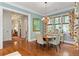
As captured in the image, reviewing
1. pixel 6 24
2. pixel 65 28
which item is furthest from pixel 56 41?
pixel 6 24

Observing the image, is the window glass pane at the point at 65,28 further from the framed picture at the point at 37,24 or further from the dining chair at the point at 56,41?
the framed picture at the point at 37,24

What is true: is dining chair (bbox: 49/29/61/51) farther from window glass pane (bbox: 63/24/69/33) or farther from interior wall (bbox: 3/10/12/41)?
interior wall (bbox: 3/10/12/41)

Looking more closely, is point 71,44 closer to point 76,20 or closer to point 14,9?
point 76,20

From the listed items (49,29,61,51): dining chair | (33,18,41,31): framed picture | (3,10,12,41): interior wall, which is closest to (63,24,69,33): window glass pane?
(49,29,61,51): dining chair

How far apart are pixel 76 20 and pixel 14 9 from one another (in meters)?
1.55

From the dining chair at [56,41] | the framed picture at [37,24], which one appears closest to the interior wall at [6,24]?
the framed picture at [37,24]

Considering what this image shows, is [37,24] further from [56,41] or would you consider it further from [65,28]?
[56,41]

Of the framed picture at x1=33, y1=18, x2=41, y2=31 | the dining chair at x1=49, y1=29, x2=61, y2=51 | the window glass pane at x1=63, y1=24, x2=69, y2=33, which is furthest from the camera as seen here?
the dining chair at x1=49, y1=29, x2=61, y2=51

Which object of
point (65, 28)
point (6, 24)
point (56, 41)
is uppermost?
point (6, 24)

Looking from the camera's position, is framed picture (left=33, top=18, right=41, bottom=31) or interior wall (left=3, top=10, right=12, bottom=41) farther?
framed picture (left=33, top=18, right=41, bottom=31)

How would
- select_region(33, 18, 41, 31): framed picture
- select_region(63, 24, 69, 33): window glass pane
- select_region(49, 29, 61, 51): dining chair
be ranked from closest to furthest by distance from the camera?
select_region(63, 24, 69, 33): window glass pane < select_region(33, 18, 41, 31): framed picture < select_region(49, 29, 61, 51): dining chair

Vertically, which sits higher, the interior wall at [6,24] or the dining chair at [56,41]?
the interior wall at [6,24]

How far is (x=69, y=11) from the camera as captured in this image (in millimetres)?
2145

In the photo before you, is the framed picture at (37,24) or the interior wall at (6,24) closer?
the interior wall at (6,24)
